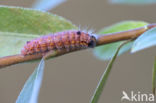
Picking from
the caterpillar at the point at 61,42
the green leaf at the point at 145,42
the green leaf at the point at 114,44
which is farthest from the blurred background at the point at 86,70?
the green leaf at the point at 145,42

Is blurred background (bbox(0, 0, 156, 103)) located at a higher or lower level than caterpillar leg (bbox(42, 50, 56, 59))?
lower

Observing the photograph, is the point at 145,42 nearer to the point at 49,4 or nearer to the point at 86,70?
the point at 49,4

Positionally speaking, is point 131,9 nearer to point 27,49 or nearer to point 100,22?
point 100,22

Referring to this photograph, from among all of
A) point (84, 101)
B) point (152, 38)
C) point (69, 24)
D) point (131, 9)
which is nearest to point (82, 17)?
point (131, 9)

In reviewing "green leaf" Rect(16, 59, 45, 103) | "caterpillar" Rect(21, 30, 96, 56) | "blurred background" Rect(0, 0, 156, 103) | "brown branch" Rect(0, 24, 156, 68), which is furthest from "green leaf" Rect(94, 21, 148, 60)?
"blurred background" Rect(0, 0, 156, 103)

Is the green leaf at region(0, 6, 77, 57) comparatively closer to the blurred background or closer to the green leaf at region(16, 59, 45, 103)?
the green leaf at region(16, 59, 45, 103)

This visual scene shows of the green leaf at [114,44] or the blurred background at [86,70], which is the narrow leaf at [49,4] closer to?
the green leaf at [114,44]
